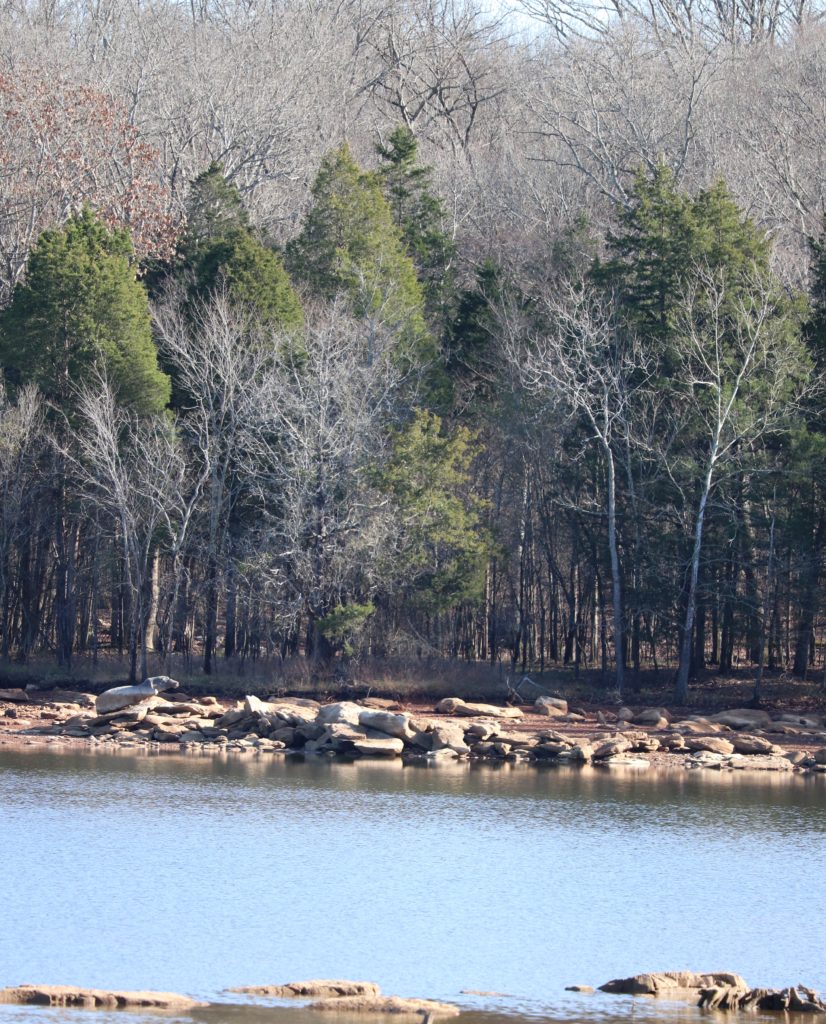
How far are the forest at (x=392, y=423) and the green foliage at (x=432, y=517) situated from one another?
95 millimetres

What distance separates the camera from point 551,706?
4106cm

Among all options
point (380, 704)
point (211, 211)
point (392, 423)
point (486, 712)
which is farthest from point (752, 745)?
point (211, 211)

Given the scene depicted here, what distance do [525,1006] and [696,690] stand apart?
29.1 metres

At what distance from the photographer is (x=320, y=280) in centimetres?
4900

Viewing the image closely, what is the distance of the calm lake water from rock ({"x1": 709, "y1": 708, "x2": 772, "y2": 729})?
20.7 feet

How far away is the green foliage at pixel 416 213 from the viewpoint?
53.8 m

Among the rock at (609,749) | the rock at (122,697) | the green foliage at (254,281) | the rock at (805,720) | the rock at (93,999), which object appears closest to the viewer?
the rock at (93,999)

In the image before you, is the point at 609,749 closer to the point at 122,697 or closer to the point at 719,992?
the point at 122,697

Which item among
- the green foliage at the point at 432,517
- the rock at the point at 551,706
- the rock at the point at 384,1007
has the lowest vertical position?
A: the rock at the point at 384,1007

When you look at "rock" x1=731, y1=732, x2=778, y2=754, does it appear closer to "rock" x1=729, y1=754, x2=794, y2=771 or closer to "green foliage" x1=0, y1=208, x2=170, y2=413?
"rock" x1=729, y1=754, x2=794, y2=771

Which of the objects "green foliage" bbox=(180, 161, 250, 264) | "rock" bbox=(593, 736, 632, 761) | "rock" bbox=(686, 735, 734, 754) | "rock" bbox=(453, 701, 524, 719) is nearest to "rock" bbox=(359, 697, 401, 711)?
"rock" bbox=(453, 701, 524, 719)

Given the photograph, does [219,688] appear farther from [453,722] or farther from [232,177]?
[232,177]

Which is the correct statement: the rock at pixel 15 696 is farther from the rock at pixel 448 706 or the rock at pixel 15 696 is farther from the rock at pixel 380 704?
the rock at pixel 448 706

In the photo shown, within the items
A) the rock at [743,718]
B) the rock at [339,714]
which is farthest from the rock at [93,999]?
the rock at [743,718]
